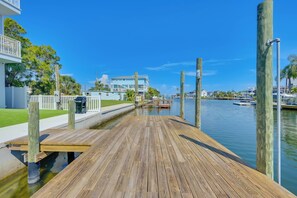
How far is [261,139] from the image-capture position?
8.23 feet

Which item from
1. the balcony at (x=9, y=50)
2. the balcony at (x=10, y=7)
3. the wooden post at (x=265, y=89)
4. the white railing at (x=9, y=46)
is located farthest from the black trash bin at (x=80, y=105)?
the wooden post at (x=265, y=89)

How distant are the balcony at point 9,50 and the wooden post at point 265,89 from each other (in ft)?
39.5

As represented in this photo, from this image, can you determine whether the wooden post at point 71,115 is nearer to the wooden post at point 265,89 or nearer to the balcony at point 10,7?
the wooden post at point 265,89

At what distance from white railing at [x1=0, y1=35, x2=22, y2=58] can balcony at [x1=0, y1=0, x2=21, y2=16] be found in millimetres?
1935

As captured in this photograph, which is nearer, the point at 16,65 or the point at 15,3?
the point at 15,3

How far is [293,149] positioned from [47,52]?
2116 cm

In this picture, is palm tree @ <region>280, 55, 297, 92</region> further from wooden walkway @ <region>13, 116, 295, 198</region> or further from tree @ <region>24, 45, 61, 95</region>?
tree @ <region>24, 45, 61, 95</region>

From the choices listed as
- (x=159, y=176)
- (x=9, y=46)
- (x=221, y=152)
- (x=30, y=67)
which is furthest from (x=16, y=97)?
(x=221, y=152)

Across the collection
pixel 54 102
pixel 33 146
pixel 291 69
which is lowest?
pixel 33 146

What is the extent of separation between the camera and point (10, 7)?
1056 cm

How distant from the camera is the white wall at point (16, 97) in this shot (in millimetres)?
11922

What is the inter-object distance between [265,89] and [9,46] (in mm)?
12954

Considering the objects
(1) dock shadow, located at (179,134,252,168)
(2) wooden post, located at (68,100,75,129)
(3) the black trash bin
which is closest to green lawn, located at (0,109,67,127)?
(3) the black trash bin

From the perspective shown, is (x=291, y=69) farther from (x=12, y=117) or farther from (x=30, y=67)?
(x=12, y=117)
